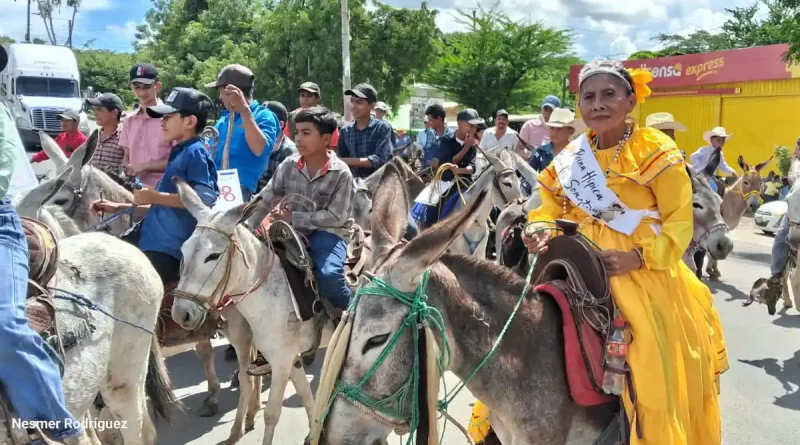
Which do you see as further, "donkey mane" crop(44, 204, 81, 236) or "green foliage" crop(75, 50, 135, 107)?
"green foliage" crop(75, 50, 135, 107)

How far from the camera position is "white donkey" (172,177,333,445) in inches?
163

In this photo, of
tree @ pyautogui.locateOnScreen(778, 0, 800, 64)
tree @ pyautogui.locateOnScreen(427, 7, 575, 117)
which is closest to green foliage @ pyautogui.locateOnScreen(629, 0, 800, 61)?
tree @ pyautogui.locateOnScreen(427, 7, 575, 117)

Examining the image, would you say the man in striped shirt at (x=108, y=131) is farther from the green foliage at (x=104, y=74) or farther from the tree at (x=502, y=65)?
the green foliage at (x=104, y=74)

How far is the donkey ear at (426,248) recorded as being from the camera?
6.64 feet

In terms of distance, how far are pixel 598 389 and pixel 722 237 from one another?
16.4ft

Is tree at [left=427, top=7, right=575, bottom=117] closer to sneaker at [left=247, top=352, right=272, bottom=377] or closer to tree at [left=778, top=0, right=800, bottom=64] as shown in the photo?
tree at [left=778, top=0, right=800, bottom=64]

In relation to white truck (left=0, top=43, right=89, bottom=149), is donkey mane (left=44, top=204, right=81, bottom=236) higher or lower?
lower

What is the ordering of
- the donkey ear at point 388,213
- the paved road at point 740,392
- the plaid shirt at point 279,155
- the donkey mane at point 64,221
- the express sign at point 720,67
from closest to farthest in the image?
the donkey ear at point 388,213, the donkey mane at point 64,221, the paved road at point 740,392, the plaid shirt at point 279,155, the express sign at point 720,67

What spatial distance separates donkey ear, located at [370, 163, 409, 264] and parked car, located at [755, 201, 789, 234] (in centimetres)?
1469

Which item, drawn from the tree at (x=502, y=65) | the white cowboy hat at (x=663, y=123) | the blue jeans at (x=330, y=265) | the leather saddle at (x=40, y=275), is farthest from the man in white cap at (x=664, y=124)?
the tree at (x=502, y=65)

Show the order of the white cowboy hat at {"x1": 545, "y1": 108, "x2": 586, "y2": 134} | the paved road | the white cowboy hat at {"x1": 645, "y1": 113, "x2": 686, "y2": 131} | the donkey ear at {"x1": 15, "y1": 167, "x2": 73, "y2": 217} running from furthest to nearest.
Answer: the white cowboy hat at {"x1": 545, "y1": 108, "x2": 586, "y2": 134} → the white cowboy hat at {"x1": 645, "y1": 113, "x2": 686, "y2": 131} → the paved road → the donkey ear at {"x1": 15, "y1": 167, "x2": 73, "y2": 217}

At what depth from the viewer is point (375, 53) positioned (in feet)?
77.3

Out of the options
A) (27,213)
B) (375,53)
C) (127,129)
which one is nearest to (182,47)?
(375,53)

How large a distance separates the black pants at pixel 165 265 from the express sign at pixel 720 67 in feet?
62.9
